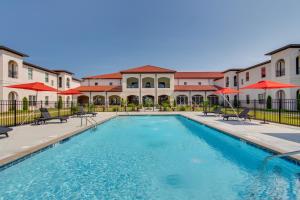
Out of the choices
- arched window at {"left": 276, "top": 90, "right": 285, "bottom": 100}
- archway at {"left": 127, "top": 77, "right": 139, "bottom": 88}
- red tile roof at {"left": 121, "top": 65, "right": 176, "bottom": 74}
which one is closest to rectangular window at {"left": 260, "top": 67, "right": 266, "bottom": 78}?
arched window at {"left": 276, "top": 90, "right": 285, "bottom": 100}

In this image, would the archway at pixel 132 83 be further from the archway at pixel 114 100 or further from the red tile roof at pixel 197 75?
the red tile roof at pixel 197 75

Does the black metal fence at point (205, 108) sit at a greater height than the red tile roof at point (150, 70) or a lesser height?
lesser

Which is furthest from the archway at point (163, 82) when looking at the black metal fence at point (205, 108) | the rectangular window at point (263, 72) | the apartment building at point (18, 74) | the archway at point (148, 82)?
the apartment building at point (18, 74)

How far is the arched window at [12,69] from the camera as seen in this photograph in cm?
2270

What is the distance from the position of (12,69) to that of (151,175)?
26076mm

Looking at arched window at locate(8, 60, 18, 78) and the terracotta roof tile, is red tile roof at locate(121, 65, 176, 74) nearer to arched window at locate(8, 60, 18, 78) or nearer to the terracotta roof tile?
the terracotta roof tile

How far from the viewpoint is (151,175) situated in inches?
195

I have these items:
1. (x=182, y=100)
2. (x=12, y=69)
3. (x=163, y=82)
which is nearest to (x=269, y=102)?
(x=182, y=100)

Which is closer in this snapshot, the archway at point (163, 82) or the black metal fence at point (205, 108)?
the black metal fence at point (205, 108)

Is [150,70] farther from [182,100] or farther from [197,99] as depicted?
[197,99]

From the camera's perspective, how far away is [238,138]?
773 centimetres

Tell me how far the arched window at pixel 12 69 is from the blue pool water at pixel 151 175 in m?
21.3

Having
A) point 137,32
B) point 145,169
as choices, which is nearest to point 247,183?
point 145,169

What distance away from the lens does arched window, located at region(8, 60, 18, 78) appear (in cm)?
2270
